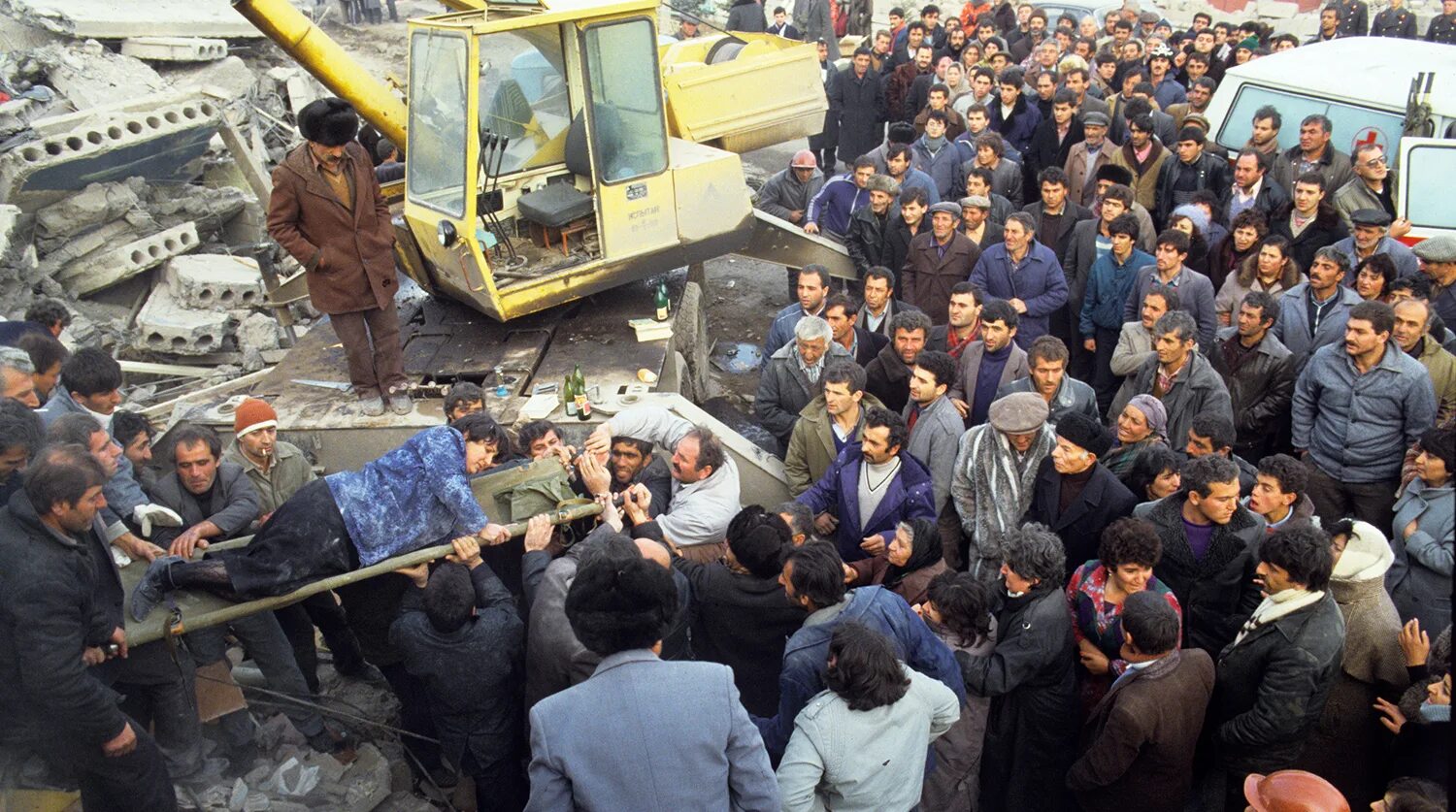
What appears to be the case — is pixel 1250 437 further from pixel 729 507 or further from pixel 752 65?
pixel 752 65

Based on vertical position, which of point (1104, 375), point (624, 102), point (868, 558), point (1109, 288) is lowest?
point (1104, 375)

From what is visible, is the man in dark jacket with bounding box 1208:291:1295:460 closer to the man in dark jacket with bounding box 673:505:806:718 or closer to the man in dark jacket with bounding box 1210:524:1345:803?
the man in dark jacket with bounding box 1210:524:1345:803

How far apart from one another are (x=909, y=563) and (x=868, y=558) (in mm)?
255

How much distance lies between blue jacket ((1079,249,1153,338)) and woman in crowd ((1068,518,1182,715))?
2995 mm

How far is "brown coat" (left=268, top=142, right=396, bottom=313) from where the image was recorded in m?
5.82

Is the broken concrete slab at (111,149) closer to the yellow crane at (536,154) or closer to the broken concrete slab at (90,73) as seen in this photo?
the broken concrete slab at (90,73)

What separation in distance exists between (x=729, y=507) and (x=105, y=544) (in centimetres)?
246

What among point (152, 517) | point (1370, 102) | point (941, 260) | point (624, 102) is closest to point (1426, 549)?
point (941, 260)

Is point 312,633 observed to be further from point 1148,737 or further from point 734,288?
point 734,288

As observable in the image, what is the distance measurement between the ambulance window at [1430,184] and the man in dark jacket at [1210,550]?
445 centimetres

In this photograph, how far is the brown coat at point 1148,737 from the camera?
146 inches

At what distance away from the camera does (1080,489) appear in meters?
4.79

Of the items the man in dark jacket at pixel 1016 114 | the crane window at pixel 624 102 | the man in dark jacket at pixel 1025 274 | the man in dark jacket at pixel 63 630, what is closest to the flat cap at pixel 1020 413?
the man in dark jacket at pixel 1025 274

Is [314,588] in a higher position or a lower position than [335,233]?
lower
